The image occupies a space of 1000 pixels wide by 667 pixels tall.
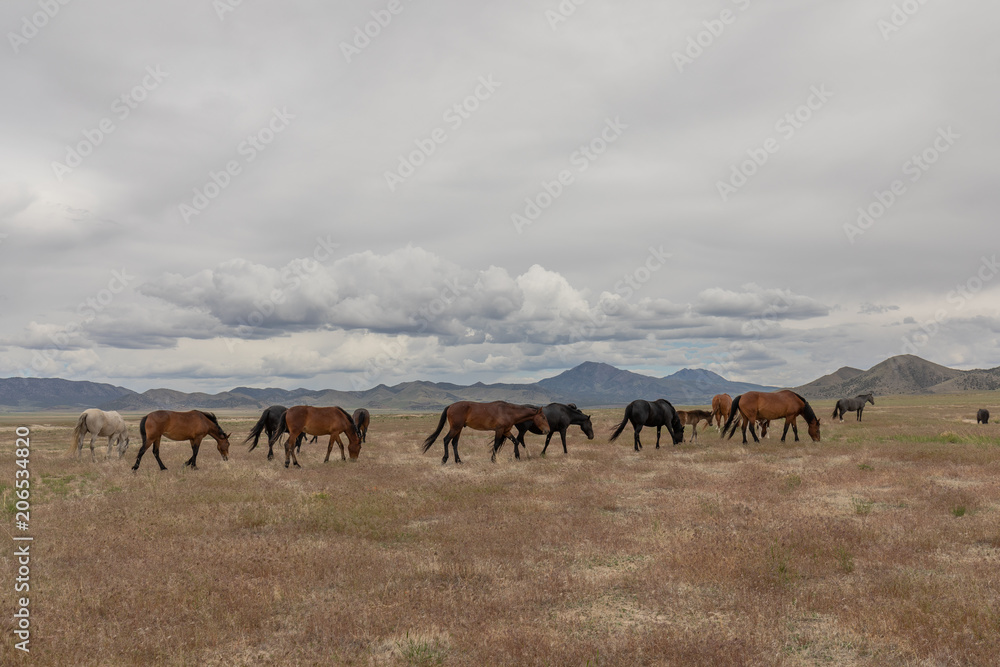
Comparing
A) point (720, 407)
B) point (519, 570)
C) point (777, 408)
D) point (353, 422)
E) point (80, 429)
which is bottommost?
point (519, 570)

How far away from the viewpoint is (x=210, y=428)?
21.7 metres

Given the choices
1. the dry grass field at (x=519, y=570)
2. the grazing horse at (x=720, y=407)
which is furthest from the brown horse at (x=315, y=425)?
the grazing horse at (x=720, y=407)

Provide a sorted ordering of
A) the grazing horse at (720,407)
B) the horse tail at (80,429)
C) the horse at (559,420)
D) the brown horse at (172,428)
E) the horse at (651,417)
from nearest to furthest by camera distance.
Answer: the brown horse at (172,428), the horse tail at (80,429), the horse at (559,420), the horse at (651,417), the grazing horse at (720,407)

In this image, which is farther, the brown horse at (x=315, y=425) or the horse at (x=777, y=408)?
the horse at (x=777, y=408)

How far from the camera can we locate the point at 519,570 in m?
9.13

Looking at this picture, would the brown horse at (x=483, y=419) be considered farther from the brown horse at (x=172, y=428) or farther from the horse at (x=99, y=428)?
the horse at (x=99, y=428)

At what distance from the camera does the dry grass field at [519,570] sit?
642 centimetres

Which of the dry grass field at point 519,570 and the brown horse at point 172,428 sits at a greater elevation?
the brown horse at point 172,428

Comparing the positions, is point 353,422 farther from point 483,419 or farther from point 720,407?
point 720,407

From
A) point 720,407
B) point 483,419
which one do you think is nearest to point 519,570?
point 483,419

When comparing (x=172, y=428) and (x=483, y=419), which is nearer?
(x=172, y=428)

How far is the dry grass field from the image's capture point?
642 centimetres

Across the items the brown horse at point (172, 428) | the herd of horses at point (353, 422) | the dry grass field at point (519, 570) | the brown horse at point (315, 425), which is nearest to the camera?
the dry grass field at point (519, 570)

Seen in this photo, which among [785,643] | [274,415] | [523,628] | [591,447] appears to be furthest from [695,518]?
[274,415]
